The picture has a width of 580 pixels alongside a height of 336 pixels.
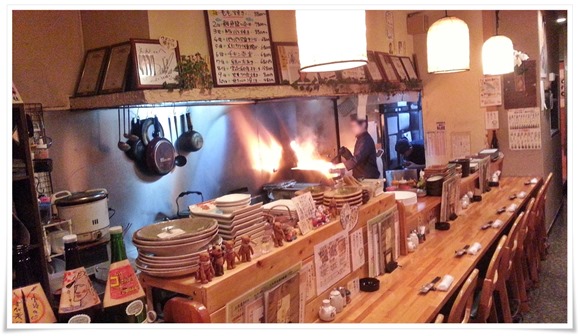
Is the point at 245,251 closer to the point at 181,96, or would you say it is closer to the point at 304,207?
the point at 304,207

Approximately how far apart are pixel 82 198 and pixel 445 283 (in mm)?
2320

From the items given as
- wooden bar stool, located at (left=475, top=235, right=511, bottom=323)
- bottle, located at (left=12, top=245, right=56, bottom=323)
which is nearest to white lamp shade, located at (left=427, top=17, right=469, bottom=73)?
wooden bar stool, located at (left=475, top=235, right=511, bottom=323)

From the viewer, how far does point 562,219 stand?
6.49 metres

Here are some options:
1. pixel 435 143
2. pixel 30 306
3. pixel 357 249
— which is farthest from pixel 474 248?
pixel 435 143

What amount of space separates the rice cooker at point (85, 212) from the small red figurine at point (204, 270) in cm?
196

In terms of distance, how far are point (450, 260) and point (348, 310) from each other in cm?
94

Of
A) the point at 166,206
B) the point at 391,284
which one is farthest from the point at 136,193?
the point at 391,284

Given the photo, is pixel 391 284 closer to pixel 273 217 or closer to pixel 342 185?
pixel 342 185

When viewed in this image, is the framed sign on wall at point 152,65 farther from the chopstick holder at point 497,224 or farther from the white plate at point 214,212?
the chopstick holder at point 497,224

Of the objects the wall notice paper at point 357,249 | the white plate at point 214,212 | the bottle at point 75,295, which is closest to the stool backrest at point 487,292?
the wall notice paper at point 357,249

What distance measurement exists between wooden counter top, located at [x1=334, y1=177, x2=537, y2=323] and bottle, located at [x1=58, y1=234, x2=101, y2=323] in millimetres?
1030

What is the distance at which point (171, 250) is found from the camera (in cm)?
150

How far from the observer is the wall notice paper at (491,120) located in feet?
17.5
